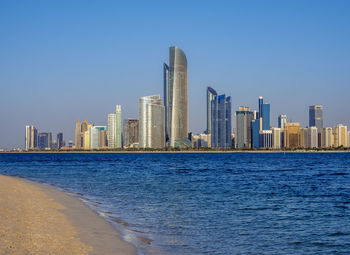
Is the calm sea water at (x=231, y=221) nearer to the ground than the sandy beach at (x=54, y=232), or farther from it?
nearer to the ground

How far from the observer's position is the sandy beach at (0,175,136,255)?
40.8 ft

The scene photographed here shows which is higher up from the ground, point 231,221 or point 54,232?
point 54,232

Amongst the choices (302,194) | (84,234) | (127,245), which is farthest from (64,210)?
(302,194)

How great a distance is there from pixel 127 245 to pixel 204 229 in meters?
5.02

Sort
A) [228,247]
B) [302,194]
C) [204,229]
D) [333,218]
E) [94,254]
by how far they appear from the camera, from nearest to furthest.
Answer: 1. [94,254]
2. [228,247]
3. [204,229]
4. [333,218]
5. [302,194]

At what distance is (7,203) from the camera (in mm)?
22500

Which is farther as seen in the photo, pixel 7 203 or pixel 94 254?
pixel 7 203

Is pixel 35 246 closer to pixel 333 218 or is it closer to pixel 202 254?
pixel 202 254

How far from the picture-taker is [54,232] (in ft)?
49.3

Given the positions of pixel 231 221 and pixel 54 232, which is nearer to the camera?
pixel 54 232

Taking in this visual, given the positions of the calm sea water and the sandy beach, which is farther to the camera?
the calm sea water

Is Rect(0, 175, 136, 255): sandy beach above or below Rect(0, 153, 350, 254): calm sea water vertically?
above

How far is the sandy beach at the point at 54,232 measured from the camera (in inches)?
490

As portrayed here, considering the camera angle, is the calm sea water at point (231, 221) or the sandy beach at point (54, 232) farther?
the calm sea water at point (231, 221)
